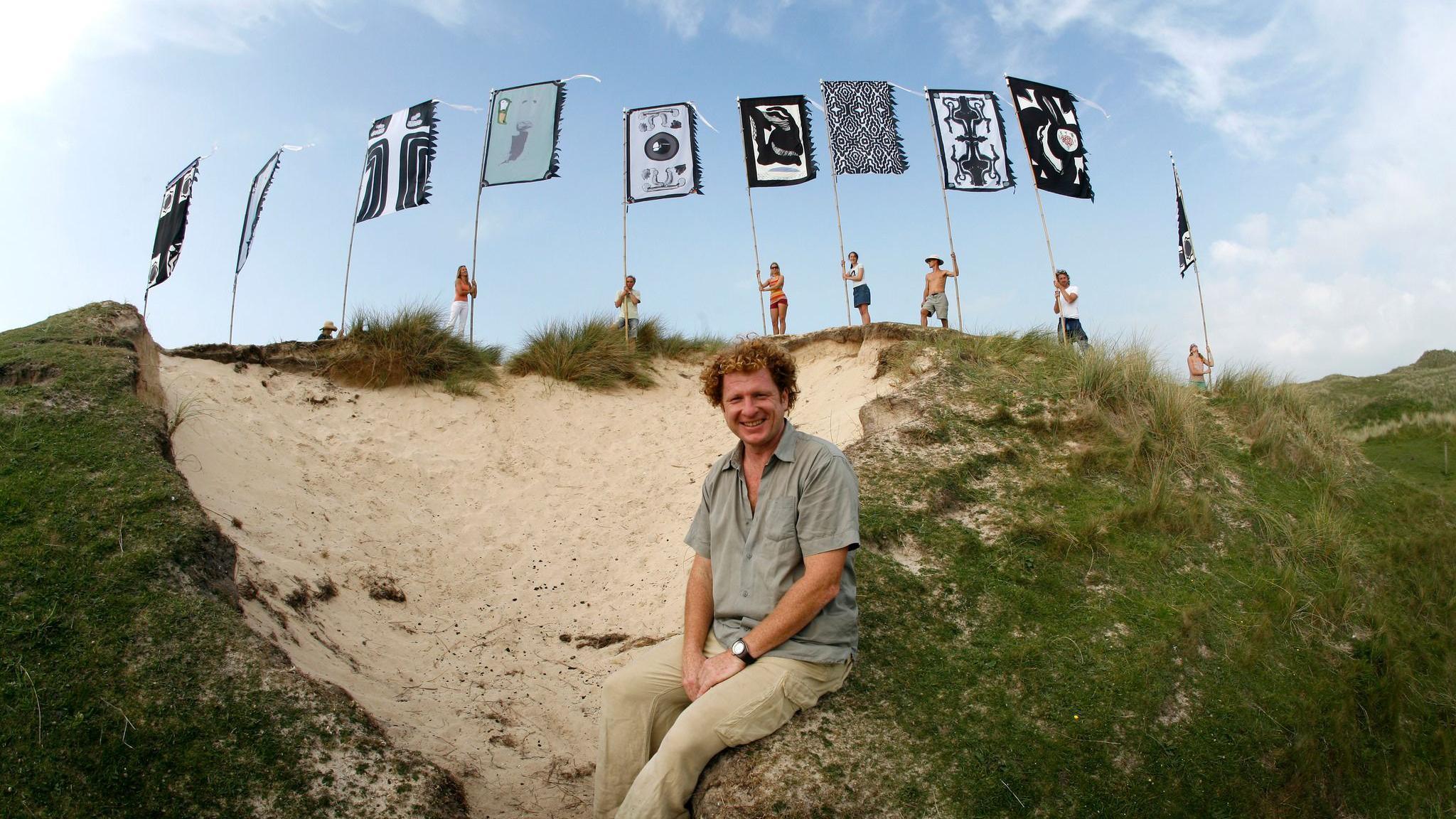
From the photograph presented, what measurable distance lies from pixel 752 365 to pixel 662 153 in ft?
32.5

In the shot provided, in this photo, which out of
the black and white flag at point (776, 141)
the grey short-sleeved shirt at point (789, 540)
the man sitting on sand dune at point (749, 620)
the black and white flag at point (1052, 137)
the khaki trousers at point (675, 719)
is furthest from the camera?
the black and white flag at point (776, 141)

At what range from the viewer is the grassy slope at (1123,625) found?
372 centimetres

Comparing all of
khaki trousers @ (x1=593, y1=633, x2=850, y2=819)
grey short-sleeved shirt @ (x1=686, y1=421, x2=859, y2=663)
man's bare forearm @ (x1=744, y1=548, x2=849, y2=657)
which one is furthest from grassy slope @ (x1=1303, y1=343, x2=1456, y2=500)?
khaki trousers @ (x1=593, y1=633, x2=850, y2=819)

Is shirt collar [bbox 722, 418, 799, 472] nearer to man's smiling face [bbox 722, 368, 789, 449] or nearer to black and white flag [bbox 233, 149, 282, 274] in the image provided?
man's smiling face [bbox 722, 368, 789, 449]

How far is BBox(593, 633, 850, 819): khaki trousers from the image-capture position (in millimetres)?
3055

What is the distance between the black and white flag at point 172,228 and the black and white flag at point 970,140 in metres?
11.1

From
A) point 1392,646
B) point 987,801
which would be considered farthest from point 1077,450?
point 987,801

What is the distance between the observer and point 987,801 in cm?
354

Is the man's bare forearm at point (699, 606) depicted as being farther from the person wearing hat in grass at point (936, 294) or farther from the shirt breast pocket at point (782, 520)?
the person wearing hat in grass at point (936, 294)

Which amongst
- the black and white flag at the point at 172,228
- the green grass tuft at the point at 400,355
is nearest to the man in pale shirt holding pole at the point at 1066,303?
the green grass tuft at the point at 400,355

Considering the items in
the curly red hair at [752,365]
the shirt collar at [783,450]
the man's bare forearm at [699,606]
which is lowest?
the man's bare forearm at [699,606]

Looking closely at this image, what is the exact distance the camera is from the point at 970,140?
12.4 meters

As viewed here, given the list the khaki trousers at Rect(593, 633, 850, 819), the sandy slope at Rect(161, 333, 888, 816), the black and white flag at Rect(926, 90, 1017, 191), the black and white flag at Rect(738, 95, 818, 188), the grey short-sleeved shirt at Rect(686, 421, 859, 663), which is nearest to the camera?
the khaki trousers at Rect(593, 633, 850, 819)

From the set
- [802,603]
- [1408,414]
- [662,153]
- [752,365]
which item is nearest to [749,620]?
[802,603]
